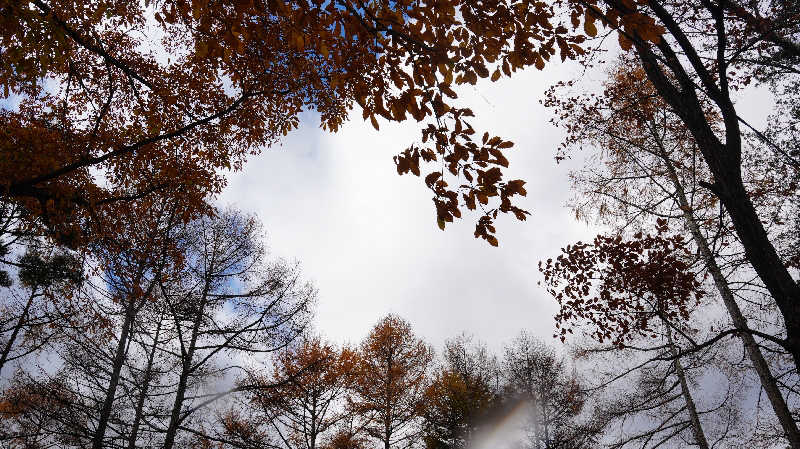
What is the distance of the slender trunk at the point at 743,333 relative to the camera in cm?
590

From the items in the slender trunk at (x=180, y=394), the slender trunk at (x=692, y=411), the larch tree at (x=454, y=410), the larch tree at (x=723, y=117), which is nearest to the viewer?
the larch tree at (x=723, y=117)

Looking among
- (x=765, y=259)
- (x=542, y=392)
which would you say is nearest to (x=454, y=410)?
(x=542, y=392)

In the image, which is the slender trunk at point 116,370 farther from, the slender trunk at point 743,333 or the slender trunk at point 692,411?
the slender trunk at point 692,411

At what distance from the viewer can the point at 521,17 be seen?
9.76ft

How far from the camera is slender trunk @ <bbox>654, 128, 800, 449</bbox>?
5898mm

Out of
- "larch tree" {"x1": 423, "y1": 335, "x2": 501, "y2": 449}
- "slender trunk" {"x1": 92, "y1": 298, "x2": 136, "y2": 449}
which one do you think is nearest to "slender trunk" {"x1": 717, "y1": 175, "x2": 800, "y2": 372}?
"slender trunk" {"x1": 92, "y1": 298, "x2": 136, "y2": 449}

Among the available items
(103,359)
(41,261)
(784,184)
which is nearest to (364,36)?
(103,359)

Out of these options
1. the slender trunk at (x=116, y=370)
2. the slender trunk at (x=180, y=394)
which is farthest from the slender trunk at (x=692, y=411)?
the slender trunk at (x=116, y=370)

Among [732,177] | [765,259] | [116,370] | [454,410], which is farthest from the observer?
[454,410]

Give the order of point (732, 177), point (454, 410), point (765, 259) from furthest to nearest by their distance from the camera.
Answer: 1. point (454, 410)
2. point (732, 177)
3. point (765, 259)

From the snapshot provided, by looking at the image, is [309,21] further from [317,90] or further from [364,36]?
[317,90]

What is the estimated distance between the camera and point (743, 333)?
6.39m

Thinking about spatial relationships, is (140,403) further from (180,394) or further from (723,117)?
(723,117)

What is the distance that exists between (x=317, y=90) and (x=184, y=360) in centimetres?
521
